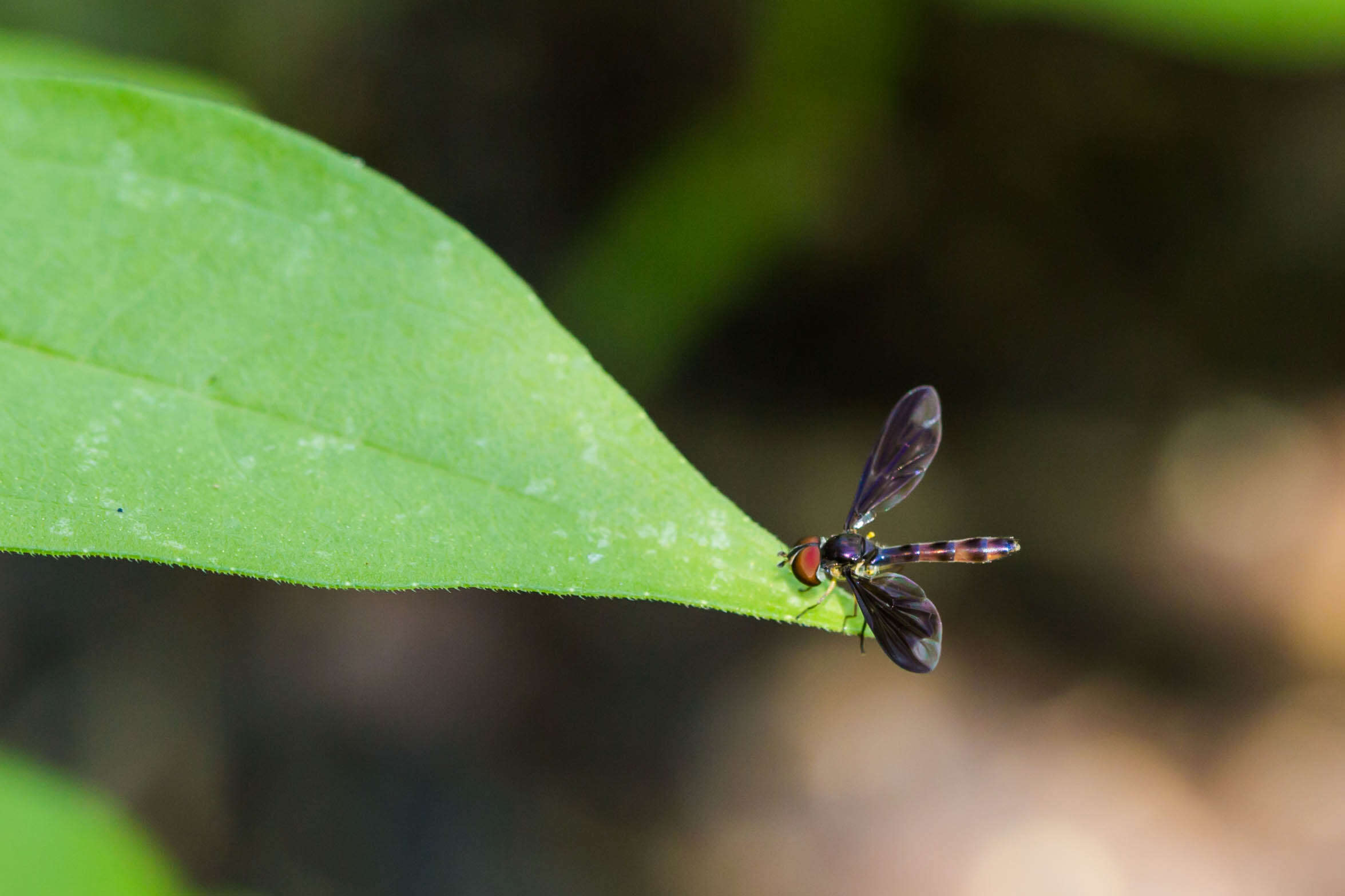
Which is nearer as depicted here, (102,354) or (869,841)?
(102,354)

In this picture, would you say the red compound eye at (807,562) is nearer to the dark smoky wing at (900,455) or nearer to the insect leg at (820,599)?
the insect leg at (820,599)

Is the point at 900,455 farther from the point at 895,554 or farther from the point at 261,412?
the point at 261,412

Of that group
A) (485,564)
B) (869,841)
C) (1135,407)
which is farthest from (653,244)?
(485,564)

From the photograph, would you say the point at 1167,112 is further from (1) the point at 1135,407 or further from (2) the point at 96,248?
(2) the point at 96,248

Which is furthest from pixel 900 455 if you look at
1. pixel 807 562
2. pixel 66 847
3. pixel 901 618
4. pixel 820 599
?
pixel 66 847

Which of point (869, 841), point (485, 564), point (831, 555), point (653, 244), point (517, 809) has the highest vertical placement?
point (485, 564)

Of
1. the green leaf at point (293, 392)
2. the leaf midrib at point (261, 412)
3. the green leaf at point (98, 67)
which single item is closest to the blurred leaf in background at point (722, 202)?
the green leaf at point (98, 67)

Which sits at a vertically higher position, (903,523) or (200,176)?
(200,176)
